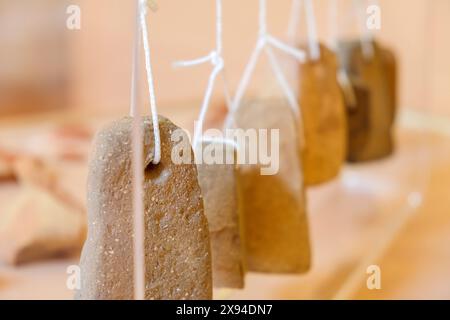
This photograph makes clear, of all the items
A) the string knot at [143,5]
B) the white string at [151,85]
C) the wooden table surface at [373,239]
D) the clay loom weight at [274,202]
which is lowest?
the wooden table surface at [373,239]

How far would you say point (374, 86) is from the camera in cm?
110

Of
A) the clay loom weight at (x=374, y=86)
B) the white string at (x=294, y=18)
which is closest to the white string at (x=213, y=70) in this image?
the white string at (x=294, y=18)

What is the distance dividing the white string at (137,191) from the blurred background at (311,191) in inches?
2.4

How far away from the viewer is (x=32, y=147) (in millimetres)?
1428

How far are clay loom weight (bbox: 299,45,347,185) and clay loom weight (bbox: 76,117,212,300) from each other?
0.86 feet

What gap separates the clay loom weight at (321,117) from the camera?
0.80 m

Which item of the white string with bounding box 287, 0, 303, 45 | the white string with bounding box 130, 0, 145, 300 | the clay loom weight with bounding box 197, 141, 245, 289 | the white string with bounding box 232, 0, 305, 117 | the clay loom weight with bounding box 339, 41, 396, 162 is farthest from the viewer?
the clay loom weight with bounding box 339, 41, 396, 162

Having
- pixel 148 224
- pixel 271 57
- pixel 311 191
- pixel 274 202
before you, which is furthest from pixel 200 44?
pixel 311 191

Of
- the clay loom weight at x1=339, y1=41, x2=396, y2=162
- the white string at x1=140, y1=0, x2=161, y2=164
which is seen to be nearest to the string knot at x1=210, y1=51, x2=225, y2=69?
the white string at x1=140, y1=0, x2=161, y2=164

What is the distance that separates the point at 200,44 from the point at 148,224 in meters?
0.30

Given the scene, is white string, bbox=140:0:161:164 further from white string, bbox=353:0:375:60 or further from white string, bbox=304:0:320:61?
white string, bbox=353:0:375:60

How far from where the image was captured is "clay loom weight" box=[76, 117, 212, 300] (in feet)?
1.70

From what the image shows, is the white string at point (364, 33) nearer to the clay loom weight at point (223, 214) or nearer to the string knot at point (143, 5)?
the clay loom weight at point (223, 214)
